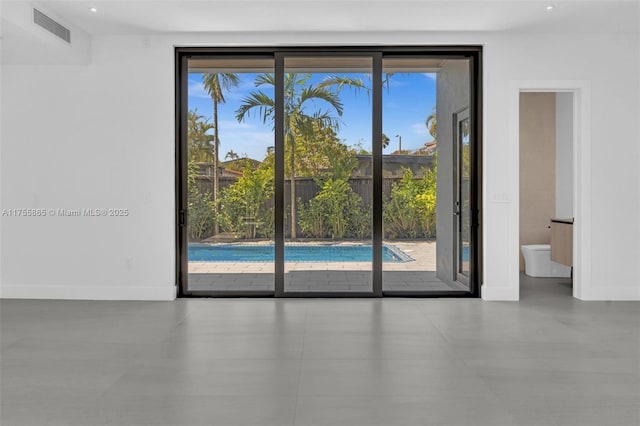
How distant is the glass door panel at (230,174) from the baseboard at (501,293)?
7.87 ft

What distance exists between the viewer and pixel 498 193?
5.43m

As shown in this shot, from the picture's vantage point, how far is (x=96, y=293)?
552 cm

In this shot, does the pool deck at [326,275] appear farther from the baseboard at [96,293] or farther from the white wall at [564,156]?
the white wall at [564,156]

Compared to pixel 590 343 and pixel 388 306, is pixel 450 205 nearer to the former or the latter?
pixel 388 306

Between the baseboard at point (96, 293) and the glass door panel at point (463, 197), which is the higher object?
the glass door panel at point (463, 197)

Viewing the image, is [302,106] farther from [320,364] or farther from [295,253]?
[320,364]

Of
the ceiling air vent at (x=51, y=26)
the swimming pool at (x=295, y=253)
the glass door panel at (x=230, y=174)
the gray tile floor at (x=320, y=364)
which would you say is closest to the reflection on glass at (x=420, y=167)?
the swimming pool at (x=295, y=253)

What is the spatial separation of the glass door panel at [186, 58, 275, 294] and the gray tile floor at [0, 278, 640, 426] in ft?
2.33

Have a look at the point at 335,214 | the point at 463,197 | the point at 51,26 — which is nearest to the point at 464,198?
the point at 463,197

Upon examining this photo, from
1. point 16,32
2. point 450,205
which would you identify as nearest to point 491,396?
point 450,205

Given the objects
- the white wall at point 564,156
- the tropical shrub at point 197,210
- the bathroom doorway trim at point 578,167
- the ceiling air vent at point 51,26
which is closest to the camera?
the ceiling air vent at point 51,26

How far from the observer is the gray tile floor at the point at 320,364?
2592 mm

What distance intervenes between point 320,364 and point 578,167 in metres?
3.89

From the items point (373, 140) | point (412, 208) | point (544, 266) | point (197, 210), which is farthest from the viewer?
point (544, 266)
